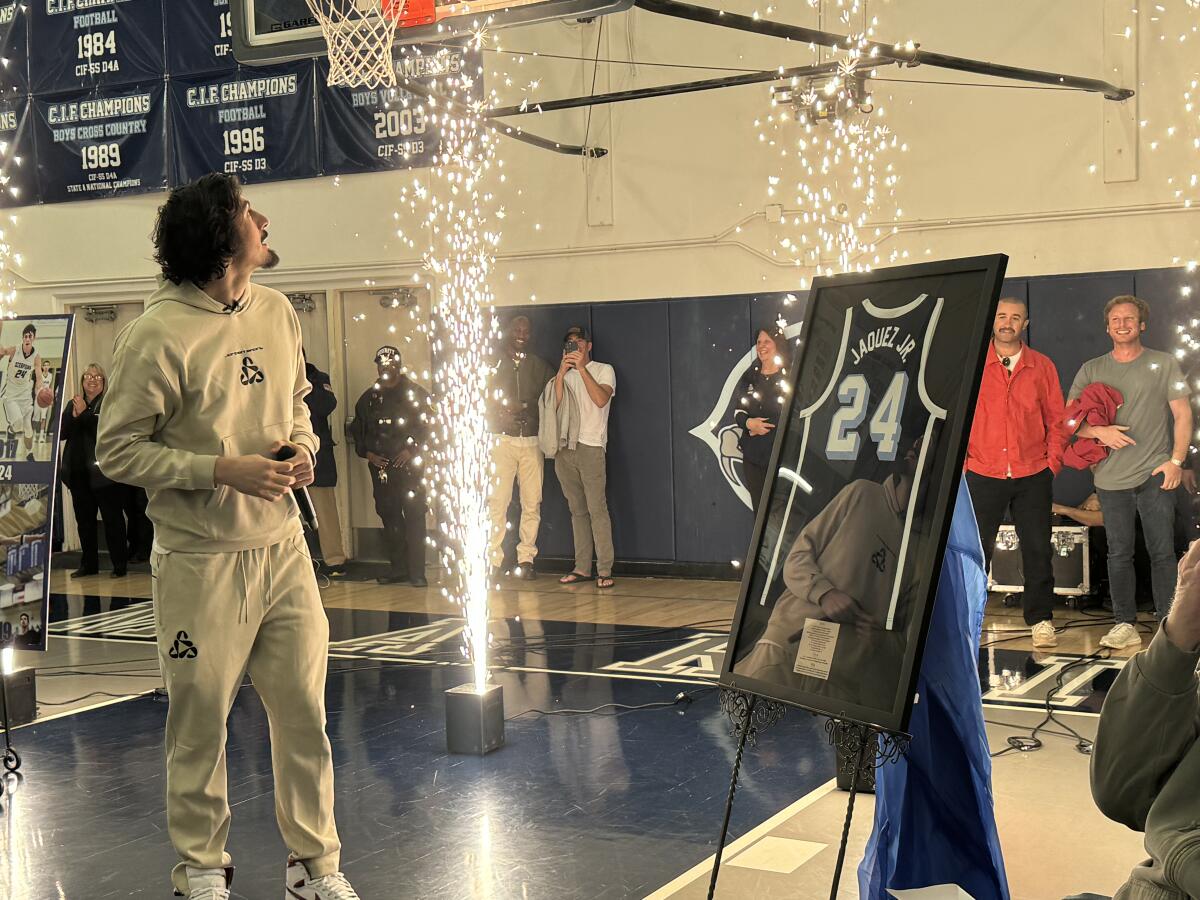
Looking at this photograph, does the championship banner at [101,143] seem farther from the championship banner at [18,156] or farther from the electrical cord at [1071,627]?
the electrical cord at [1071,627]

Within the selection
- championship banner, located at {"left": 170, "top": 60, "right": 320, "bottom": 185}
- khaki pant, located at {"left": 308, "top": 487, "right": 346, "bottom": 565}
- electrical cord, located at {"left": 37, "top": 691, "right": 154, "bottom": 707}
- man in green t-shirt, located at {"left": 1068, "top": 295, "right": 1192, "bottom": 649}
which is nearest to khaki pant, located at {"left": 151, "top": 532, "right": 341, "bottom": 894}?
electrical cord, located at {"left": 37, "top": 691, "right": 154, "bottom": 707}

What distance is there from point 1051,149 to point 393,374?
5.27 metres

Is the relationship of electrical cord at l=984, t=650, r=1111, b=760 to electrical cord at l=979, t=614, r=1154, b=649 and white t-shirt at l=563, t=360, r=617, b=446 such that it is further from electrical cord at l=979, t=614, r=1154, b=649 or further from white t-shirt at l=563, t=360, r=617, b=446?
white t-shirt at l=563, t=360, r=617, b=446

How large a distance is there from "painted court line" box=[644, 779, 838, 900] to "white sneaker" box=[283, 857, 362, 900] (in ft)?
2.86

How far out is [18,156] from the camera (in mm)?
13164

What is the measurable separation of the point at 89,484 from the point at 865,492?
10.2m

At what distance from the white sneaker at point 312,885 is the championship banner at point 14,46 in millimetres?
11521

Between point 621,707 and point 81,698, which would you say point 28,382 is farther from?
point 621,707

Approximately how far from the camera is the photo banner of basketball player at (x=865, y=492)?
104 inches

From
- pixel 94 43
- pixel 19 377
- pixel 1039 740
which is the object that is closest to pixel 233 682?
pixel 19 377

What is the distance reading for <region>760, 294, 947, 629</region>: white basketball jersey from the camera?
9.04ft

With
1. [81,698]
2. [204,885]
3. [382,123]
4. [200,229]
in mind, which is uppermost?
[382,123]

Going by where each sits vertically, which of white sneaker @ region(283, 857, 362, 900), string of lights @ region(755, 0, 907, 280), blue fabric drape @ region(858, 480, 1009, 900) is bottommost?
white sneaker @ region(283, 857, 362, 900)

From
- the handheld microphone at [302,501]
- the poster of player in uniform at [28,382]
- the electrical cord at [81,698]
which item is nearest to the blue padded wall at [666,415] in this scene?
the electrical cord at [81,698]
